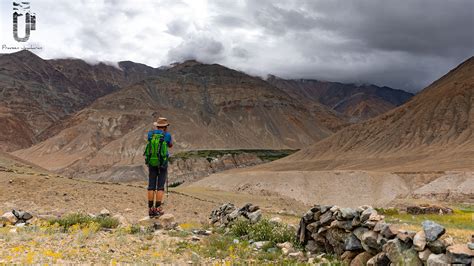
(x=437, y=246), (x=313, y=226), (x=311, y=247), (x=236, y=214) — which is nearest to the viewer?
(x=437, y=246)

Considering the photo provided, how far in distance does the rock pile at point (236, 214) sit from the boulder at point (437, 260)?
Result: 18.2ft

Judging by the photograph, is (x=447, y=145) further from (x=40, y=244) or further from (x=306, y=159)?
(x=40, y=244)

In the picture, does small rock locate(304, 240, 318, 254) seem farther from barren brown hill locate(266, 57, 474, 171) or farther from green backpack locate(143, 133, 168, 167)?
barren brown hill locate(266, 57, 474, 171)

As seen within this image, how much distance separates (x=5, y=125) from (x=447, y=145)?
15116cm

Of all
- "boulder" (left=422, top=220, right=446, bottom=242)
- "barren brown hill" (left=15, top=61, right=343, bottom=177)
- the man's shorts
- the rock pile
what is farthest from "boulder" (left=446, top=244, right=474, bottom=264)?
"barren brown hill" (left=15, top=61, right=343, bottom=177)

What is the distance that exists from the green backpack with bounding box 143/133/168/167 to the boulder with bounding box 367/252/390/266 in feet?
20.4

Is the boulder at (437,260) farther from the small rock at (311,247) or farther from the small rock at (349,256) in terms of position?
the small rock at (311,247)

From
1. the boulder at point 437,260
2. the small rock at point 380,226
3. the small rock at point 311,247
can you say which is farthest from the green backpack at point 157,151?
the boulder at point 437,260

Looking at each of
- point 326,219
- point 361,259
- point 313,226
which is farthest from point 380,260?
point 313,226

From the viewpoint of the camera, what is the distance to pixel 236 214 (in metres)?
12.1

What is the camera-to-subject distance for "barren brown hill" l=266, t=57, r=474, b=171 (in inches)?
3388

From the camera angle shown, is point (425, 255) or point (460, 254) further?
point (425, 255)

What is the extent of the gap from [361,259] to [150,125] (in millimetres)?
151141

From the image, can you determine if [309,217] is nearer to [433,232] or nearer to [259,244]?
[259,244]
